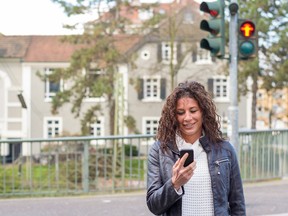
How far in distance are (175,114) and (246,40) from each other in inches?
218

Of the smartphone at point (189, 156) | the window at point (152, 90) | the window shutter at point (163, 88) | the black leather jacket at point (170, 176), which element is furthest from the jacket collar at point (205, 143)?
the window at point (152, 90)

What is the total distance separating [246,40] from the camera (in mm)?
8438

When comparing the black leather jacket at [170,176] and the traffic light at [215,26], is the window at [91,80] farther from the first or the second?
the black leather jacket at [170,176]

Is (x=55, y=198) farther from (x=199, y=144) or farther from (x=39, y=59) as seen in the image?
(x=39, y=59)

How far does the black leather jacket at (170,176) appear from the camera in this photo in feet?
9.83

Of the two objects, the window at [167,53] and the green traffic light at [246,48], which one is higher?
the window at [167,53]

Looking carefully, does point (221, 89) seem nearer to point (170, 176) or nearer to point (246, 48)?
point (246, 48)

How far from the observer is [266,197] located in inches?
378

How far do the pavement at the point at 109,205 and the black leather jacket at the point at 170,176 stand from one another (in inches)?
205

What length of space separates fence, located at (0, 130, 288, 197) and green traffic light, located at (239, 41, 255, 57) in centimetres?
293

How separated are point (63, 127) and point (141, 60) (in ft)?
28.5

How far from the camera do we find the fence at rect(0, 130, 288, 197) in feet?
34.3

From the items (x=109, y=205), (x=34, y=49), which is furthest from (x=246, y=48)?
(x=34, y=49)

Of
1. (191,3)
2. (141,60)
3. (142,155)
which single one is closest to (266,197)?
(142,155)
